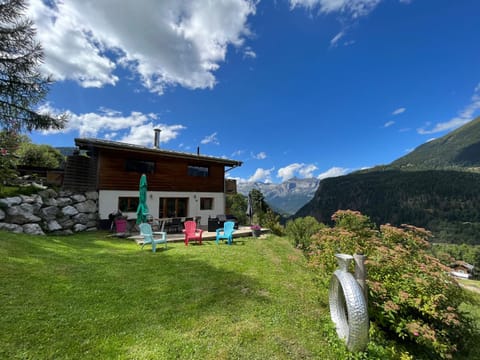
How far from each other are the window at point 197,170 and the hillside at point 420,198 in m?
65.5

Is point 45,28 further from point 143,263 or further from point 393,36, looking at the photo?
point 393,36

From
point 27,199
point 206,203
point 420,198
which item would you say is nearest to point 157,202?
point 206,203

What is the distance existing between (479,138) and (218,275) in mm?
230791

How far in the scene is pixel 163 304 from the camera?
3654mm

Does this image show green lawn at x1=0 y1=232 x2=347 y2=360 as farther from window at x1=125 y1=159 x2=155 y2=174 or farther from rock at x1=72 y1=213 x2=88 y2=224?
window at x1=125 y1=159 x2=155 y2=174

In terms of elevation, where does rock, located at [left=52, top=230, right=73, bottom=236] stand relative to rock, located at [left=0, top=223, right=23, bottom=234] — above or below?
below

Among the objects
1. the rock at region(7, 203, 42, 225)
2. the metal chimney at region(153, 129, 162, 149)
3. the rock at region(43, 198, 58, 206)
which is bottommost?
the rock at region(7, 203, 42, 225)

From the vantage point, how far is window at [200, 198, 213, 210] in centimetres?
1549

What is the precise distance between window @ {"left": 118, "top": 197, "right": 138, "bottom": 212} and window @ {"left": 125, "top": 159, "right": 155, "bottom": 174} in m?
1.76

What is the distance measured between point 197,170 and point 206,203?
8.55 feet

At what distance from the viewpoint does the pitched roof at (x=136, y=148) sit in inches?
433

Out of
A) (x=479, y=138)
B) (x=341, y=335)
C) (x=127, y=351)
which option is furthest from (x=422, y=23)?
(x=479, y=138)

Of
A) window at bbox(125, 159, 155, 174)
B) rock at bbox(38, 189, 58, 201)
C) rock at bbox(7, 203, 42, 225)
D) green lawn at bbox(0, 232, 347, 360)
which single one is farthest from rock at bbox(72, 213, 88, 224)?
green lawn at bbox(0, 232, 347, 360)

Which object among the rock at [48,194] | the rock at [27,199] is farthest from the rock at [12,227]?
the rock at [48,194]
